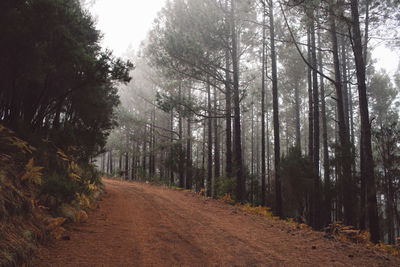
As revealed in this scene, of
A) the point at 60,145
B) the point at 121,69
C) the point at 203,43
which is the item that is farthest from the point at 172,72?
the point at 60,145

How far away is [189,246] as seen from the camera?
3473mm

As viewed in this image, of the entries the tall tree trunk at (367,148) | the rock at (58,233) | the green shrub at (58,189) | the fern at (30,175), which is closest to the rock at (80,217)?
the green shrub at (58,189)

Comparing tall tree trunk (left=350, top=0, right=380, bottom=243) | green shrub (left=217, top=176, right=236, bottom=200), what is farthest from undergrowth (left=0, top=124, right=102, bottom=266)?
tall tree trunk (left=350, top=0, right=380, bottom=243)

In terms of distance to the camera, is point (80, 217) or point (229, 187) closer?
point (80, 217)

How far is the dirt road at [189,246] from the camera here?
2.94 metres

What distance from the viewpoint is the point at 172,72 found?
39.5 feet

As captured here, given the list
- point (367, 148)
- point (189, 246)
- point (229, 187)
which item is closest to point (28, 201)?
point (189, 246)

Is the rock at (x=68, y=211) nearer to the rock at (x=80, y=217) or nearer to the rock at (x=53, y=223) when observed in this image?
the rock at (x=80, y=217)

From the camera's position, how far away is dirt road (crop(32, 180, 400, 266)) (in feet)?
9.63

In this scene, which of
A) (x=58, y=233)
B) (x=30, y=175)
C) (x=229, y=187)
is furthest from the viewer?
(x=229, y=187)

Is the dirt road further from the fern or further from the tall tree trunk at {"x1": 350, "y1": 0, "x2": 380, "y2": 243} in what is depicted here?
the tall tree trunk at {"x1": 350, "y1": 0, "x2": 380, "y2": 243}

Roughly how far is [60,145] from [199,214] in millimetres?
4267

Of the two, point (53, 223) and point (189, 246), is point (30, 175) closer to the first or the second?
point (53, 223)

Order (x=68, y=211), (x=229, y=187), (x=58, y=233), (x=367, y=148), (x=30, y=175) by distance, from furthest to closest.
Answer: (x=229, y=187) → (x=367, y=148) → (x=68, y=211) → (x=30, y=175) → (x=58, y=233)
